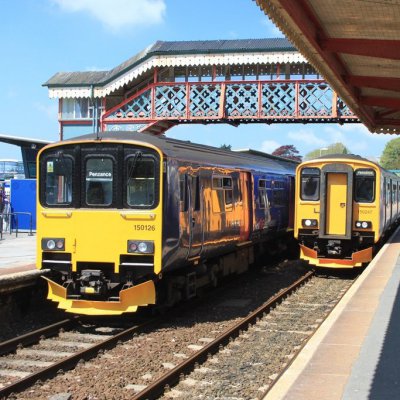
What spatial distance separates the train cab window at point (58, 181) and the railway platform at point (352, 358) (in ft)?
14.3

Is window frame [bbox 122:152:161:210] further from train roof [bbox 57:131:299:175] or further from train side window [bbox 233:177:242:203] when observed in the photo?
train side window [bbox 233:177:242:203]

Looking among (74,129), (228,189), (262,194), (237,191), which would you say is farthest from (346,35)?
(74,129)

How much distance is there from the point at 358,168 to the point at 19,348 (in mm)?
9924

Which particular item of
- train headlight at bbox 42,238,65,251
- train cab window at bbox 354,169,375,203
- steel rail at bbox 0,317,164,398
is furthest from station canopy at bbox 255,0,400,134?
steel rail at bbox 0,317,164,398

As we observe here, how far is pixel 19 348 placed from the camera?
27.5ft

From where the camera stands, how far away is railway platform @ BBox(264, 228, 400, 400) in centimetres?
531

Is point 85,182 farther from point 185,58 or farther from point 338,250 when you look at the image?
point 185,58

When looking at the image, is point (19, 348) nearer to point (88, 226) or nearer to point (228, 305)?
point (88, 226)

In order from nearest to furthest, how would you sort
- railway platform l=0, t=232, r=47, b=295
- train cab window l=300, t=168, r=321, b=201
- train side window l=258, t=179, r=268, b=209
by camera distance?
railway platform l=0, t=232, r=47, b=295 → train side window l=258, t=179, r=268, b=209 → train cab window l=300, t=168, r=321, b=201

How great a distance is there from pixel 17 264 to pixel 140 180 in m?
3.85

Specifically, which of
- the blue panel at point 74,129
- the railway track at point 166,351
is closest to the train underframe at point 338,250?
the railway track at point 166,351

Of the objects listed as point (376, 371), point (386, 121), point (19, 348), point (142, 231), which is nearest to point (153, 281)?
point (142, 231)

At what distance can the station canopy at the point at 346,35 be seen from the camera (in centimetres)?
746

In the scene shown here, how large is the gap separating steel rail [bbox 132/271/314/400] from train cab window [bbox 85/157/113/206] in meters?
2.64
